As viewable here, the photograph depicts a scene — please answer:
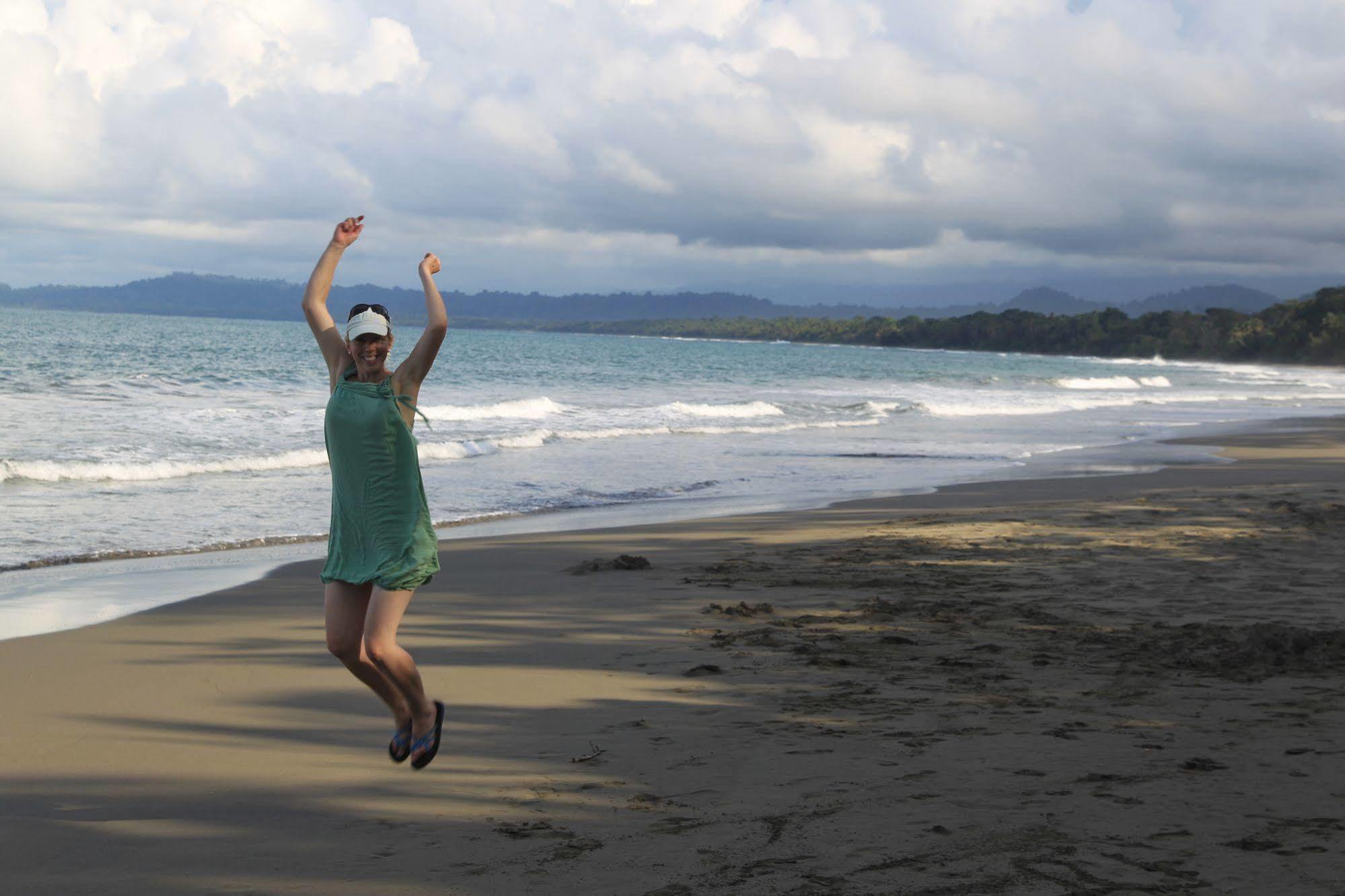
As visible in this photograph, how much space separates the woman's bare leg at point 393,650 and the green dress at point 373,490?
0.20 feet

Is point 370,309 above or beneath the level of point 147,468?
above

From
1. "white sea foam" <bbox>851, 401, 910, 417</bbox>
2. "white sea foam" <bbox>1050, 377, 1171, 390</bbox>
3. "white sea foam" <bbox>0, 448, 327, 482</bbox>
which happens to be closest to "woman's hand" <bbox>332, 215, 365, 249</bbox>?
"white sea foam" <bbox>0, 448, 327, 482</bbox>

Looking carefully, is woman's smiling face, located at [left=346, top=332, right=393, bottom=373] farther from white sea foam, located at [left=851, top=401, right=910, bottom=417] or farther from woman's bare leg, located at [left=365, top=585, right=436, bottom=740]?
white sea foam, located at [left=851, top=401, right=910, bottom=417]

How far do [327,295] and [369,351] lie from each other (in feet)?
1.73

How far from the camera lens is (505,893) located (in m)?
3.47

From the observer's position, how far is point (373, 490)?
167 inches

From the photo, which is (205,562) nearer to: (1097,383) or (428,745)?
(428,745)

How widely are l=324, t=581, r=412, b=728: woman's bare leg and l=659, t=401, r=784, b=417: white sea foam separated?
26803mm

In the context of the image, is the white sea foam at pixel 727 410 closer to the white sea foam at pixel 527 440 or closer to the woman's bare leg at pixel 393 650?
the white sea foam at pixel 527 440

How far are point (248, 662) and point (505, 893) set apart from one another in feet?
11.3

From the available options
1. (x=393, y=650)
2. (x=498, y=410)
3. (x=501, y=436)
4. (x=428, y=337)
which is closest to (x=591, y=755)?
(x=393, y=650)

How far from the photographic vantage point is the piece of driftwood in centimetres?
470

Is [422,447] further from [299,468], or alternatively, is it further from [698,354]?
[698,354]

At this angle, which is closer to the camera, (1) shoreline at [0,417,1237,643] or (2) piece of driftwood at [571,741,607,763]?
(2) piece of driftwood at [571,741,607,763]
